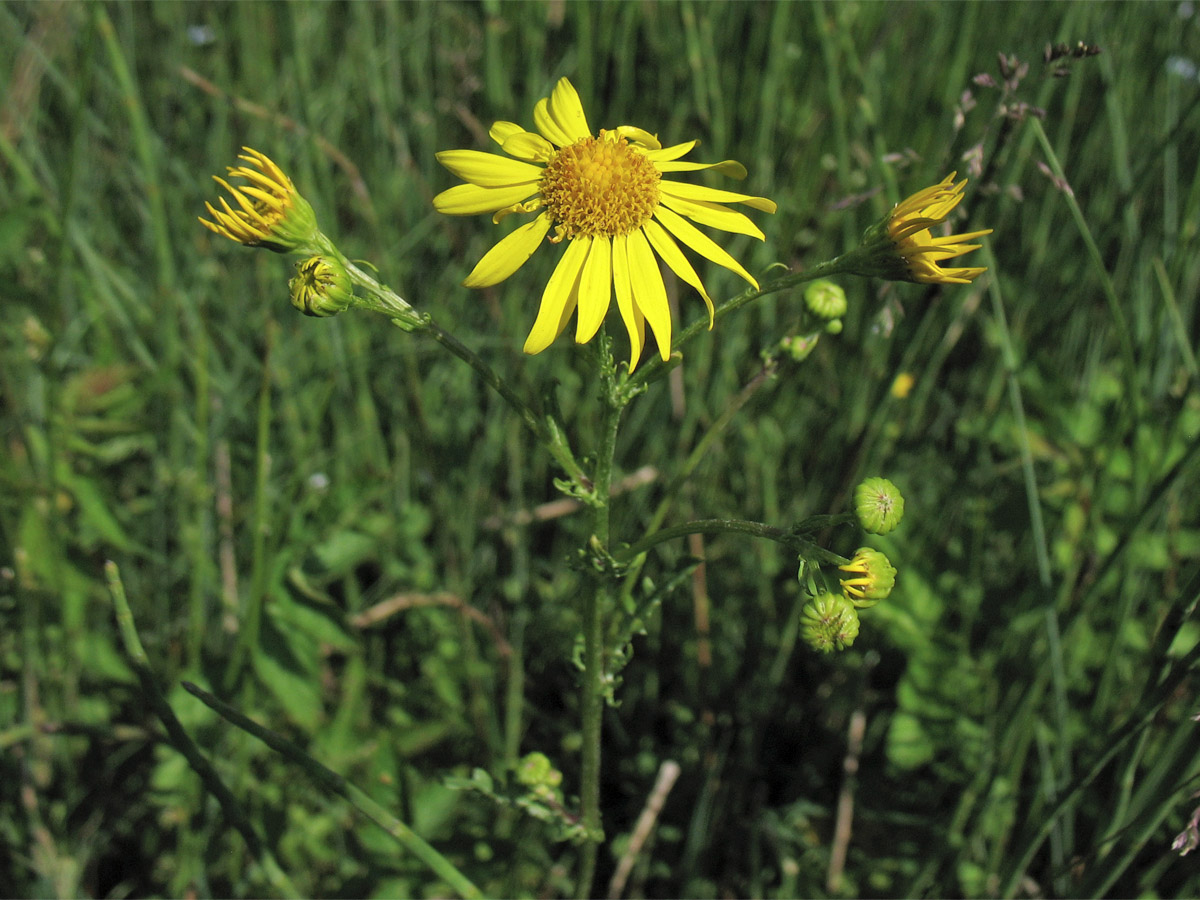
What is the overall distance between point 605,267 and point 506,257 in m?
0.17

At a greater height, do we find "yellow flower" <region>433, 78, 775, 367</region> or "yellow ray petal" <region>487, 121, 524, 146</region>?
"yellow ray petal" <region>487, 121, 524, 146</region>

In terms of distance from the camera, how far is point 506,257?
146 centimetres

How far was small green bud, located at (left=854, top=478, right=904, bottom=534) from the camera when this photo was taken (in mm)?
1416

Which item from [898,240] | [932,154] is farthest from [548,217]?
[932,154]

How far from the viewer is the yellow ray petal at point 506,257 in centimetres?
143

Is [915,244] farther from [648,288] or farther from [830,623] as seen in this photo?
[830,623]

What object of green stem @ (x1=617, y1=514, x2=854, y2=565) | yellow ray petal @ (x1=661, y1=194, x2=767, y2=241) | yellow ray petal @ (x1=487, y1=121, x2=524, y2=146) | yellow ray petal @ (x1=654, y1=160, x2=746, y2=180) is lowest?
green stem @ (x1=617, y1=514, x2=854, y2=565)

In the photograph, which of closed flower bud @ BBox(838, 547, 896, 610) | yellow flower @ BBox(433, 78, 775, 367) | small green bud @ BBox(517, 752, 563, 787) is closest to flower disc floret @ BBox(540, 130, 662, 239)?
yellow flower @ BBox(433, 78, 775, 367)

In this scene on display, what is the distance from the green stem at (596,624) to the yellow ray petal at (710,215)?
1.03 feet

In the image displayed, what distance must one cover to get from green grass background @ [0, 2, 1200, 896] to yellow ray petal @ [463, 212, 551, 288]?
0.70 m

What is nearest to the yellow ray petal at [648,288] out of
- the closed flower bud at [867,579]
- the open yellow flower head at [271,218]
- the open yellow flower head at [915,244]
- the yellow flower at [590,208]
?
the yellow flower at [590,208]

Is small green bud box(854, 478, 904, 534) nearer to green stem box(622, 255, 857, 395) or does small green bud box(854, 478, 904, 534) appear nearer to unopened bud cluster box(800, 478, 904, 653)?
unopened bud cluster box(800, 478, 904, 653)

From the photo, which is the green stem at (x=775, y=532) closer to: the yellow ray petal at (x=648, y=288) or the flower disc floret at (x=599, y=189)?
the yellow ray petal at (x=648, y=288)

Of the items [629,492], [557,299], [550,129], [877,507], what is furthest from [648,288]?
[629,492]
